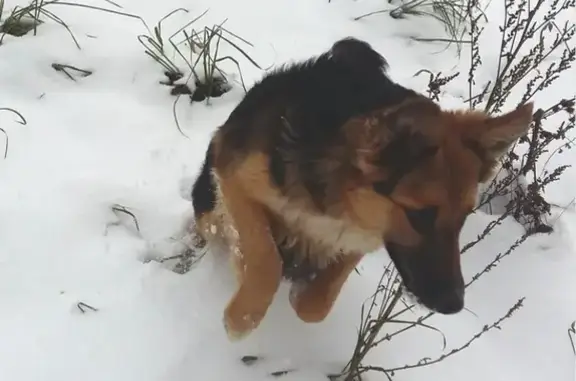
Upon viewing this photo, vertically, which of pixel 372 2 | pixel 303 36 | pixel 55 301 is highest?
pixel 372 2

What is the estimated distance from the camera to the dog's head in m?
2.12

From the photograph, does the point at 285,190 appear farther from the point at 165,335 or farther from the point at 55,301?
the point at 55,301

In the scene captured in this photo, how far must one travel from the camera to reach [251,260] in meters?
2.70

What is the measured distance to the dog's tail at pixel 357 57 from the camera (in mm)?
2678

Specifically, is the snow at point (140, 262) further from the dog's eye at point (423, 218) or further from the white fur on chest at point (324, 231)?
the dog's eye at point (423, 218)

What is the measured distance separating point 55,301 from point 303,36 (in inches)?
95.5

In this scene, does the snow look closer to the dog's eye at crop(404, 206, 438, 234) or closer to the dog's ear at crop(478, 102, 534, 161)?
the dog's eye at crop(404, 206, 438, 234)

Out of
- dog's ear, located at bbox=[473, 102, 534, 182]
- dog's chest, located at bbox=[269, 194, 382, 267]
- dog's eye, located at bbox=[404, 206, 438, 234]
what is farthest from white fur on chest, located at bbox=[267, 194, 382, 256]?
dog's ear, located at bbox=[473, 102, 534, 182]

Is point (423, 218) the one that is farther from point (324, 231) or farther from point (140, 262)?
point (140, 262)

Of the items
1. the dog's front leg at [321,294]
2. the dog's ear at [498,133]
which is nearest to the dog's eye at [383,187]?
the dog's ear at [498,133]

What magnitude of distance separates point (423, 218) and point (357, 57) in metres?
0.76

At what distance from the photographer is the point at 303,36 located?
4.72m

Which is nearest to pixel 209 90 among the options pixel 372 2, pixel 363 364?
pixel 372 2

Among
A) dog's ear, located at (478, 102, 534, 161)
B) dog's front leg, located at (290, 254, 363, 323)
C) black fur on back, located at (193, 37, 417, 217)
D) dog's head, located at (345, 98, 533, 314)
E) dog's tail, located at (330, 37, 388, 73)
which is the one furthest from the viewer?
dog's front leg, located at (290, 254, 363, 323)
